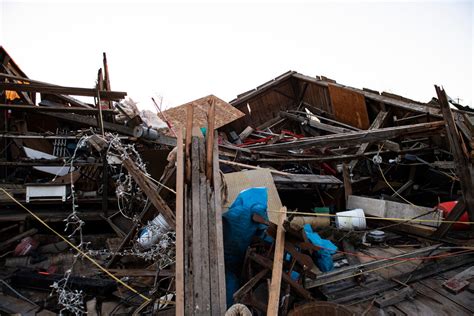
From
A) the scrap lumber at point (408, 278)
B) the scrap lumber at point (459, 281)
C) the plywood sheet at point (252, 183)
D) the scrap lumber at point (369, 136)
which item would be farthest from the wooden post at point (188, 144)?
the scrap lumber at point (459, 281)

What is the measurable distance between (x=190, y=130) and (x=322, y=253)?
2.56 meters

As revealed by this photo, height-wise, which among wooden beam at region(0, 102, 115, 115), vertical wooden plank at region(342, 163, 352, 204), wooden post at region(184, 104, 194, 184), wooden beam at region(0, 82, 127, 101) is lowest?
vertical wooden plank at region(342, 163, 352, 204)

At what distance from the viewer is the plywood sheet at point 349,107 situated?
9.57 meters

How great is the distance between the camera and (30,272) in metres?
4.98

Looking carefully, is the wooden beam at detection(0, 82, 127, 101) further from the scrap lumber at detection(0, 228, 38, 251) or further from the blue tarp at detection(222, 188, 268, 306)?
the blue tarp at detection(222, 188, 268, 306)

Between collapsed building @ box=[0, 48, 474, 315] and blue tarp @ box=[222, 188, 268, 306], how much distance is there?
19 millimetres

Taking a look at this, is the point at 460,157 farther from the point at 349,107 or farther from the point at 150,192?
the point at 349,107

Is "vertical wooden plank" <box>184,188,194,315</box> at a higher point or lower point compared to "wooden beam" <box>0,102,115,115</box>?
lower

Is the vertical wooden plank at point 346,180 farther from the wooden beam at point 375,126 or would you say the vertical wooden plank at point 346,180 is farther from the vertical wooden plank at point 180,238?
the vertical wooden plank at point 180,238

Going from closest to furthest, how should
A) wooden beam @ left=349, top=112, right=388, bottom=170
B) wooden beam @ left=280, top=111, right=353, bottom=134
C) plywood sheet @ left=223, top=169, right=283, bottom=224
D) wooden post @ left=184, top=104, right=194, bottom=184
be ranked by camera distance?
wooden post @ left=184, top=104, right=194, bottom=184
plywood sheet @ left=223, top=169, right=283, bottom=224
wooden beam @ left=349, top=112, right=388, bottom=170
wooden beam @ left=280, top=111, right=353, bottom=134

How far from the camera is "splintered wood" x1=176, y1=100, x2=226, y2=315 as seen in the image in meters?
2.60

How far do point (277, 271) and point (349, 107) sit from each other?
861 centimetres

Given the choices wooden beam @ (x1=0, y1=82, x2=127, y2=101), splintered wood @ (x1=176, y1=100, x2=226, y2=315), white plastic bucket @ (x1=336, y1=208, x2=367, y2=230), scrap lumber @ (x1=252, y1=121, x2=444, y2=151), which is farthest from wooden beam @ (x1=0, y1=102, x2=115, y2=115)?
white plastic bucket @ (x1=336, y1=208, x2=367, y2=230)

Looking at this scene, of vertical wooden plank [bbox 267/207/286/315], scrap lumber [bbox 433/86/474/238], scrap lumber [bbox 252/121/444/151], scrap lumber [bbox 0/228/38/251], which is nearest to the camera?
vertical wooden plank [bbox 267/207/286/315]
